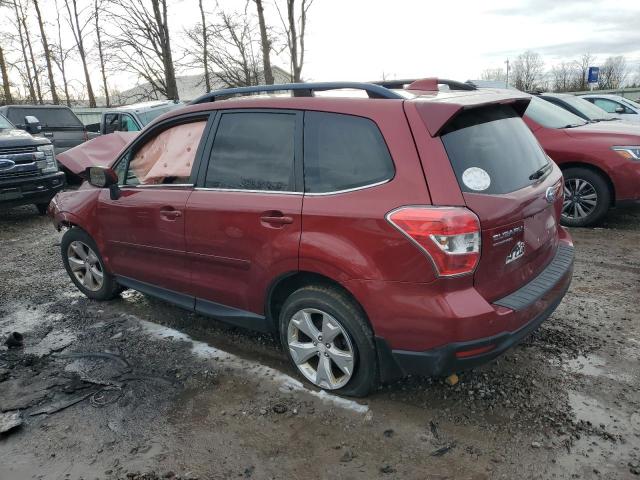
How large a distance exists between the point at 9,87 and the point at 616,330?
93.6 ft

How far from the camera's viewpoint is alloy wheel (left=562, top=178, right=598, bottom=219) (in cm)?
615

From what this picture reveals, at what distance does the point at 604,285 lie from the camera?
4430 mm

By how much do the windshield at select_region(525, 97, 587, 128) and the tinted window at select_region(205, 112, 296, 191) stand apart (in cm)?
478

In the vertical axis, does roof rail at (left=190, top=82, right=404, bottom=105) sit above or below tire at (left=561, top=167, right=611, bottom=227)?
above

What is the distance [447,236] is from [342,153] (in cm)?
76

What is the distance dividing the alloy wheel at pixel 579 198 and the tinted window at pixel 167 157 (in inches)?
192

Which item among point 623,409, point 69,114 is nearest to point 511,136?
point 623,409

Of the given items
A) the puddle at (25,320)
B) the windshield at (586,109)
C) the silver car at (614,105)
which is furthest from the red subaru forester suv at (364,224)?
the silver car at (614,105)

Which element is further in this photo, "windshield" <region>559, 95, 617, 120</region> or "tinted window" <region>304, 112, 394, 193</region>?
"windshield" <region>559, 95, 617, 120</region>

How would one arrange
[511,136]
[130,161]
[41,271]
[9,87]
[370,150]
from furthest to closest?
[9,87] → [41,271] → [130,161] → [511,136] → [370,150]

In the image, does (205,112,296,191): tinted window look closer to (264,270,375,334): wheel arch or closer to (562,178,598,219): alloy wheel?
(264,270,375,334): wheel arch

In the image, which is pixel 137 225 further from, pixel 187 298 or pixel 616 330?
pixel 616 330

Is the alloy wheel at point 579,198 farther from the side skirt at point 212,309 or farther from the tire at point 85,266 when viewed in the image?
the tire at point 85,266

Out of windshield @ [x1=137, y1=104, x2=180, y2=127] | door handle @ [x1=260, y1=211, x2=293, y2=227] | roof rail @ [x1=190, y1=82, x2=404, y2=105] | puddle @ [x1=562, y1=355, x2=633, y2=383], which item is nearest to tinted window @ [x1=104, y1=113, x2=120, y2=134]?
windshield @ [x1=137, y1=104, x2=180, y2=127]
